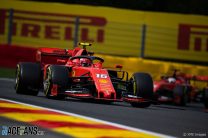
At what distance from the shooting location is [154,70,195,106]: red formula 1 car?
16.6 meters

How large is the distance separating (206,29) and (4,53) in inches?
296

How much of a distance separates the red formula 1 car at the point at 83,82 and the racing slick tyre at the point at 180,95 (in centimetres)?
429

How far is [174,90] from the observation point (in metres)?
16.8

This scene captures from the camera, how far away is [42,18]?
2241 cm

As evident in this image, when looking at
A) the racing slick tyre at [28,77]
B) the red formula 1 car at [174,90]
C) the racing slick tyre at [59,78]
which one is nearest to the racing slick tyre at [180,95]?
the red formula 1 car at [174,90]

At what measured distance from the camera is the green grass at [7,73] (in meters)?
18.8
